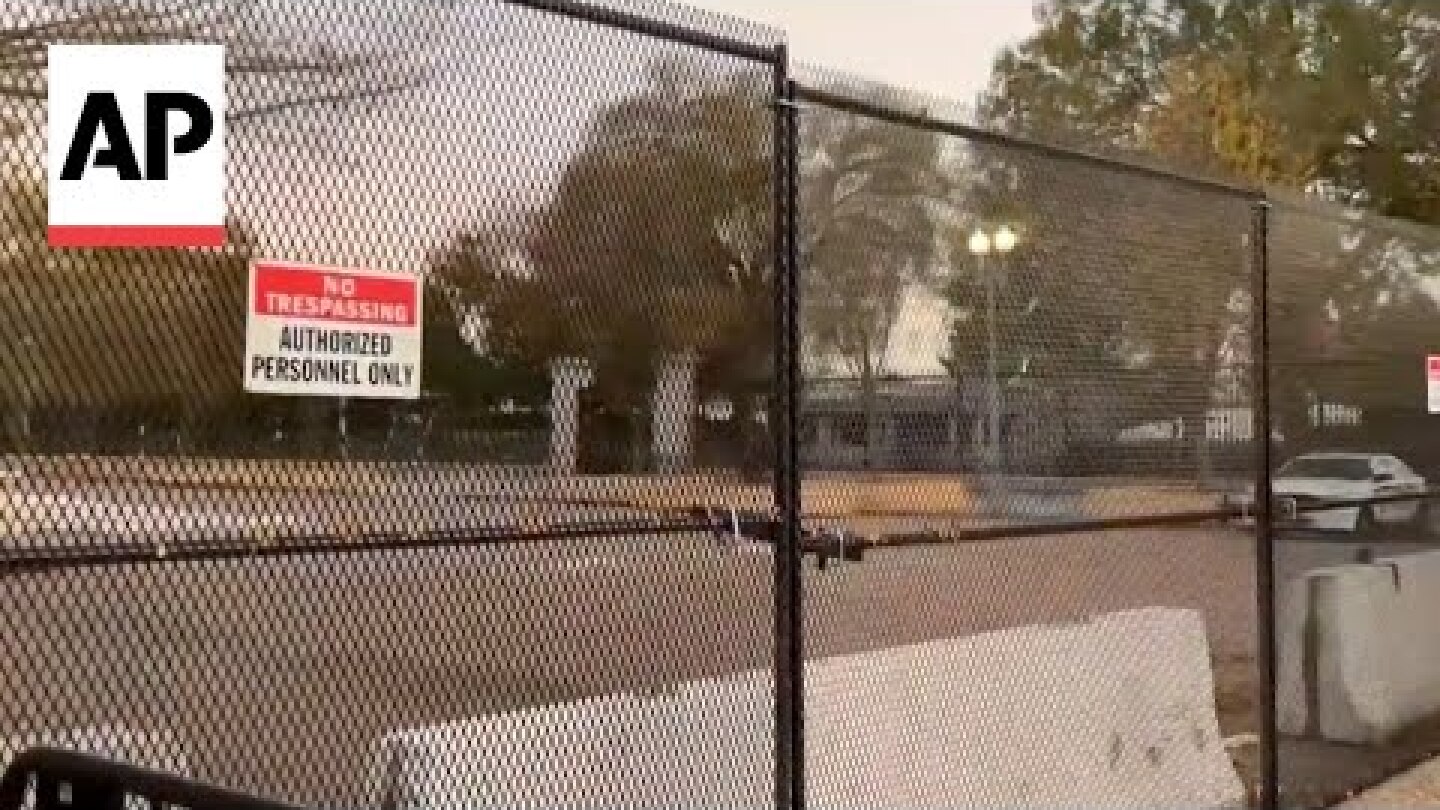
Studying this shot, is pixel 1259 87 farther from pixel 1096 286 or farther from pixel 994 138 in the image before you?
pixel 994 138

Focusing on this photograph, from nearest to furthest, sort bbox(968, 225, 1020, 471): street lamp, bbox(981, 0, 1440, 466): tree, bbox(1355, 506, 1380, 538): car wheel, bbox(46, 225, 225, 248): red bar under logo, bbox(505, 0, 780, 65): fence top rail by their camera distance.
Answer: bbox(46, 225, 225, 248): red bar under logo, bbox(505, 0, 780, 65): fence top rail, bbox(968, 225, 1020, 471): street lamp, bbox(1355, 506, 1380, 538): car wheel, bbox(981, 0, 1440, 466): tree

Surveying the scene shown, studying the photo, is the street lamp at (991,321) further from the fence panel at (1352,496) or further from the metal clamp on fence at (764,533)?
the fence panel at (1352,496)

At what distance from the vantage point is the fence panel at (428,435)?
11.7 ft

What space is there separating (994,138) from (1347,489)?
4226mm

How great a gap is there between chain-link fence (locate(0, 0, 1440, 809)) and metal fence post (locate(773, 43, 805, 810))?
0.5 inches

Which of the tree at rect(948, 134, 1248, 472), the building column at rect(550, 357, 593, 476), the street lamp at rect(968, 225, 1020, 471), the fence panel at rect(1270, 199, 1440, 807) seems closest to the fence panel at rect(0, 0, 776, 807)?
the building column at rect(550, 357, 593, 476)

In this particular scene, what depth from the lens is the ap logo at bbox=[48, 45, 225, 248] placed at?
3559 mm

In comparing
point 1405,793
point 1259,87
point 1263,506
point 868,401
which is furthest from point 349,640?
point 1259,87

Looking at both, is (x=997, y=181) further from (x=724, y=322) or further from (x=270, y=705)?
(x=270, y=705)

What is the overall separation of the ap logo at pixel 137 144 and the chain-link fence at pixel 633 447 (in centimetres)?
5

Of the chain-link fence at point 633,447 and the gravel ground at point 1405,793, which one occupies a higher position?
the chain-link fence at point 633,447

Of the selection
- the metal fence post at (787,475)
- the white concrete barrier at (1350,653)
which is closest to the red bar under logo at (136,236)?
the metal fence post at (787,475)

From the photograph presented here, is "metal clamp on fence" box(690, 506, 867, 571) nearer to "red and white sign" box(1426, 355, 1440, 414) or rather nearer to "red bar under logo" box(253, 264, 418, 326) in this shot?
"red bar under logo" box(253, 264, 418, 326)

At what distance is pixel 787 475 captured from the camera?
16.7ft
